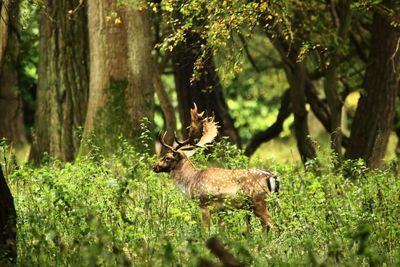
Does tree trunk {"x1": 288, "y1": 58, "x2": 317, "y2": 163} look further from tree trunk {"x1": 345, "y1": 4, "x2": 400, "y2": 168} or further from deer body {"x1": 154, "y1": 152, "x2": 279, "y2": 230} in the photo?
deer body {"x1": 154, "y1": 152, "x2": 279, "y2": 230}

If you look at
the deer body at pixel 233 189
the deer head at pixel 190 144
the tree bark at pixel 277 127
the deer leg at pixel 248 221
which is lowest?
the deer leg at pixel 248 221

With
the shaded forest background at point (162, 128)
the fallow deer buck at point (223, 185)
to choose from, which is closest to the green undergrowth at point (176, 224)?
the shaded forest background at point (162, 128)

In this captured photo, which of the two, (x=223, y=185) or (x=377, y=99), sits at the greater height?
(x=377, y=99)

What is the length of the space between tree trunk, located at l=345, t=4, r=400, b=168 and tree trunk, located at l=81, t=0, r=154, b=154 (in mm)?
4902

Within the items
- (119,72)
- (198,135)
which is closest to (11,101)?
(119,72)

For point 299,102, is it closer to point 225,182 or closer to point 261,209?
point 225,182

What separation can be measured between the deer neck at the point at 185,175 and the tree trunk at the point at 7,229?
2988mm

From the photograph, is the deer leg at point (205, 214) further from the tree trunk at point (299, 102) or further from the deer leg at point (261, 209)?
the tree trunk at point (299, 102)

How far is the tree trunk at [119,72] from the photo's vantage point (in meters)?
17.5

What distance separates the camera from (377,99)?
20.9 m

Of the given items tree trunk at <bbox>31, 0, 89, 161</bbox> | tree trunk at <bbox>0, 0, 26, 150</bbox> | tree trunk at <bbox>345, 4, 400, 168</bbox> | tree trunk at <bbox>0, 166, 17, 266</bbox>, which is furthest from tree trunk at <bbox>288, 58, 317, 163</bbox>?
tree trunk at <bbox>0, 166, 17, 266</bbox>

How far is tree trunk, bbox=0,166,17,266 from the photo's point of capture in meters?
9.32

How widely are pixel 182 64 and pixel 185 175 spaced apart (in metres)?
10.0

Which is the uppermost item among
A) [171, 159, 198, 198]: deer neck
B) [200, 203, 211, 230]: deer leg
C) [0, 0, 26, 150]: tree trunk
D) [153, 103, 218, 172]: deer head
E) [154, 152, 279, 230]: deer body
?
[0, 0, 26, 150]: tree trunk
